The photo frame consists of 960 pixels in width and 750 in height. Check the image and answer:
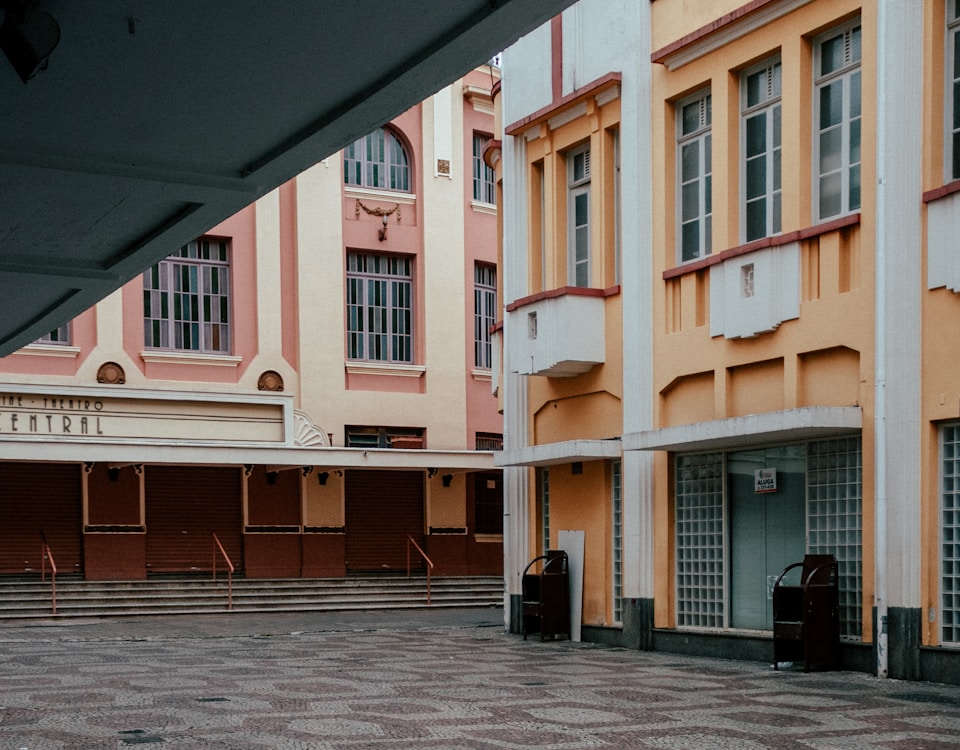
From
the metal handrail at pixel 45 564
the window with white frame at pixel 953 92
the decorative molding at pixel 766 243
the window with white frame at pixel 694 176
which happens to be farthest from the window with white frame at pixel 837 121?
the metal handrail at pixel 45 564

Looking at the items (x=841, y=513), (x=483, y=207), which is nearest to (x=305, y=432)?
(x=483, y=207)

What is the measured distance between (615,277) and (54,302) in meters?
10.8

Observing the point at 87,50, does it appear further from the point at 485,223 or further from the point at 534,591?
the point at 485,223

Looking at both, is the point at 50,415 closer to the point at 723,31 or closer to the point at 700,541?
the point at 700,541

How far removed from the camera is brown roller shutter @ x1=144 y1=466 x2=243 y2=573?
2747 centimetres

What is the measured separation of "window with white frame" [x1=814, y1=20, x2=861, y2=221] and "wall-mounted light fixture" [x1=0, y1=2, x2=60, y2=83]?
1163 centimetres

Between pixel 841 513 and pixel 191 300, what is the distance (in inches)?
679

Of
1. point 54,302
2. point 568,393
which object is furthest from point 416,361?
point 54,302

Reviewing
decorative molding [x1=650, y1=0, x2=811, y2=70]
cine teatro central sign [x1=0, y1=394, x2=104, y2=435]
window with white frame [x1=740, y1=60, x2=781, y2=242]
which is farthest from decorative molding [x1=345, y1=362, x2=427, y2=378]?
window with white frame [x1=740, y1=60, x2=781, y2=242]

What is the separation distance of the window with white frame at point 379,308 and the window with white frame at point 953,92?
1825cm

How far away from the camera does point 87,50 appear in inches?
182

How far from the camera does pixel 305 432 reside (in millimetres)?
28281

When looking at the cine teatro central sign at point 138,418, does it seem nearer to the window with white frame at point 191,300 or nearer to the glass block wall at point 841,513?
the window with white frame at point 191,300

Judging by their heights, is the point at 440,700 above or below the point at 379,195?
below
